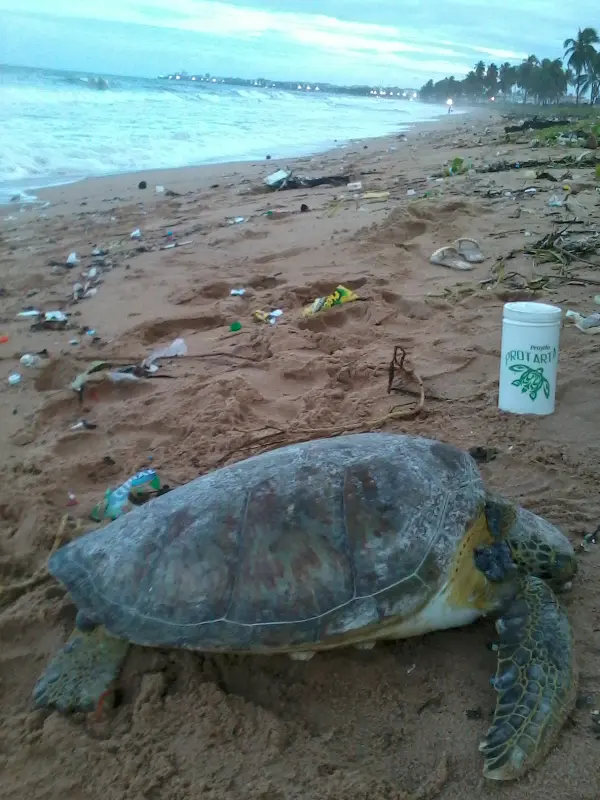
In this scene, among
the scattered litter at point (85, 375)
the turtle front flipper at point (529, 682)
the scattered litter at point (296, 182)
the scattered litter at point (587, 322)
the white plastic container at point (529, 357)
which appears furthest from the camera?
the scattered litter at point (296, 182)

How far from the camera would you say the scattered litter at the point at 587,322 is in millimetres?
2947

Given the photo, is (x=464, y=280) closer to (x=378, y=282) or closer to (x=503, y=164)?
(x=378, y=282)

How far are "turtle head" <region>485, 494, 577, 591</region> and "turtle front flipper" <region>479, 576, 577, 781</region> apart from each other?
0.06 metres

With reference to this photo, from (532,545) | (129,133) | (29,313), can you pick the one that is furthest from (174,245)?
(129,133)

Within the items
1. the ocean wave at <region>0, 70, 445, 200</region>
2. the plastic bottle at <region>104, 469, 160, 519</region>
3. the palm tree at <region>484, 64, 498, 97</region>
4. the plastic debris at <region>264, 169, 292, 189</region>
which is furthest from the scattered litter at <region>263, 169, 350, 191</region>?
the palm tree at <region>484, 64, 498, 97</region>

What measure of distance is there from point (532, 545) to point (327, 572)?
61cm

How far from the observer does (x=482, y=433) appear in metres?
2.40

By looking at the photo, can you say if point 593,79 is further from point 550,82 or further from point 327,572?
point 327,572

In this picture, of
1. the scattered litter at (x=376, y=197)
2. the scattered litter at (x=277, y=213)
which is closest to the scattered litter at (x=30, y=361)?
the scattered litter at (x=277, y=213)

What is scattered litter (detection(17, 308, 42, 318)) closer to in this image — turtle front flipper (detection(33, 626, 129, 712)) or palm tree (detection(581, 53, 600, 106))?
turtle front flipper (detection(33, 626, 129, 712))

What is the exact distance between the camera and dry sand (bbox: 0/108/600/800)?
52.6 inches

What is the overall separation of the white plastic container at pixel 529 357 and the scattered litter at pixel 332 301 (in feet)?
4.88

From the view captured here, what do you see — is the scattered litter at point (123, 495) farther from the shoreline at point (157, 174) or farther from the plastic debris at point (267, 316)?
the shoreline at point (157, 174)

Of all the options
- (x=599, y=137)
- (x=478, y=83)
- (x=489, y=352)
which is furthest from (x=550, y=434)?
(x=478, y=83)
